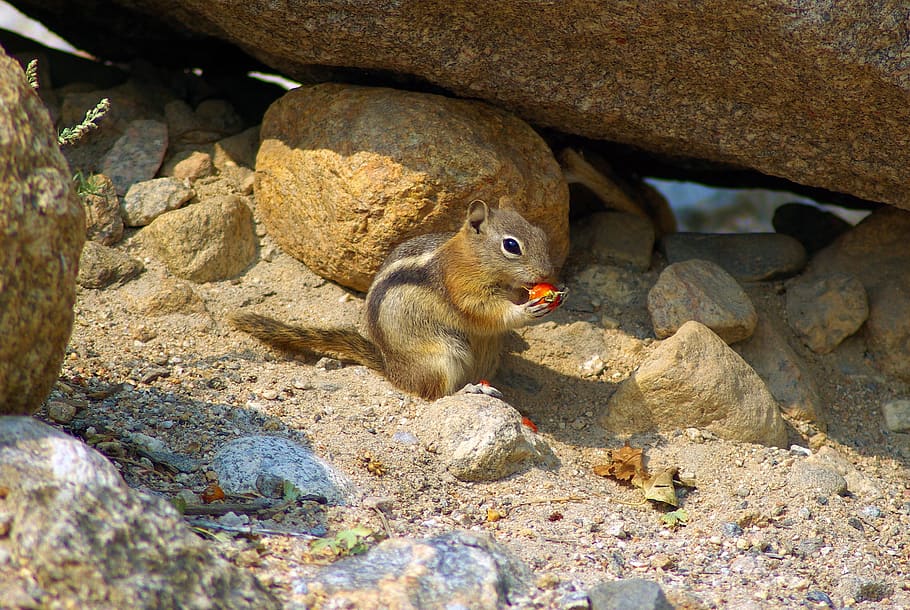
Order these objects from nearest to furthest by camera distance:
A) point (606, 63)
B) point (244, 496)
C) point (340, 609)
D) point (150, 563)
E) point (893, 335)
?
1. point (150, 563)
2. point (340, 609)
3. point (244, 496)
4. point (606, 63)
5. point (893, 335)

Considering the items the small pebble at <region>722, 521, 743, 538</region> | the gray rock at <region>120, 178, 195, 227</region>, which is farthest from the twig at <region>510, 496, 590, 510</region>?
the gray rock at <region>120, 178, 195, 227</region>

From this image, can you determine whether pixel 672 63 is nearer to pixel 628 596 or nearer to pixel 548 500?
pixel 548 500

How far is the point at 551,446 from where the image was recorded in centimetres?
509

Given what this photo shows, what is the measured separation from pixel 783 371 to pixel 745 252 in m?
1.07

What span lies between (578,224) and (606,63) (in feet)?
5.88

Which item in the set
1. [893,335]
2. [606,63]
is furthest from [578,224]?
[893,335]

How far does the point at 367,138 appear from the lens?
5.56m

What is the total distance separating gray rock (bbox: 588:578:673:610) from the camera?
3291mm

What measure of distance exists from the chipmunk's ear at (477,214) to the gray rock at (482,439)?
107 centimetres

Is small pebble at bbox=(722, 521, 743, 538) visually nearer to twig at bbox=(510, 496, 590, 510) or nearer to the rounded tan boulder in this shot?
twig at bbox=(510, 496, 590, 510)

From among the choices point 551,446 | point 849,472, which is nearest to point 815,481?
point 849,472

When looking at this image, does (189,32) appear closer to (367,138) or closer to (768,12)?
(367,138)

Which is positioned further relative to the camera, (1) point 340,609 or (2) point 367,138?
(2) point 367,138

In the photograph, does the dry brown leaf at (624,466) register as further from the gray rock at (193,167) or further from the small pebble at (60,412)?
the gray rock at (193,167)
